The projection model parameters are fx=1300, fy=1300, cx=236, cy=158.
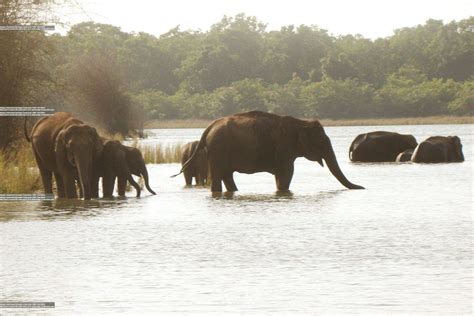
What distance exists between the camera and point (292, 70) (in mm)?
87688

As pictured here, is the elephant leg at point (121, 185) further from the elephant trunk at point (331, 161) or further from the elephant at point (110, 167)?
the elephant trunk at point (331, 161)

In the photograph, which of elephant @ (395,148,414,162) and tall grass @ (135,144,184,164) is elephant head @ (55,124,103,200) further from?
elephant @ (395,148,414,162)

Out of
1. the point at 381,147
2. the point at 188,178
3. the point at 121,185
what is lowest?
the point at 188,178

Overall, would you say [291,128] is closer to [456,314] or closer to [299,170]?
[299,170]

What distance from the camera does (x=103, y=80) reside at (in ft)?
151

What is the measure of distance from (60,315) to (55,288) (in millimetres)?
1268

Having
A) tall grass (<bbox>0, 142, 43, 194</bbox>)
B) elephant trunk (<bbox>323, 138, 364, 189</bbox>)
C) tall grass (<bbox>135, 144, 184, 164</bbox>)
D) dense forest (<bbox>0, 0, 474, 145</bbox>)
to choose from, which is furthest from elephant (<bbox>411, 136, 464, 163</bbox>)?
dense forest (<bbox>0, 0, 474, 145</bbox>)

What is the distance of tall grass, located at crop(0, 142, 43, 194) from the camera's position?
1853cm

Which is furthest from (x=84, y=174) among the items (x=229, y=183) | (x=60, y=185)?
(x=229, y=183)

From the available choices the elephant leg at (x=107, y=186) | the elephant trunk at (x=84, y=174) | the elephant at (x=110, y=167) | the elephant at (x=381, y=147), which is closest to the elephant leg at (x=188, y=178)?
the elephant at (x=110, y=167)

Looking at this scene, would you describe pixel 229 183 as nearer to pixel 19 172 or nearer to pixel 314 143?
pixel 314 143

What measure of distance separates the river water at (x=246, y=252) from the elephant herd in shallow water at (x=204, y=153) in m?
0.43

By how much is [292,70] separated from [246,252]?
7610 centimetres

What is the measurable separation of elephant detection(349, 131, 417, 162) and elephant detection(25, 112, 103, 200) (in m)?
13.1
